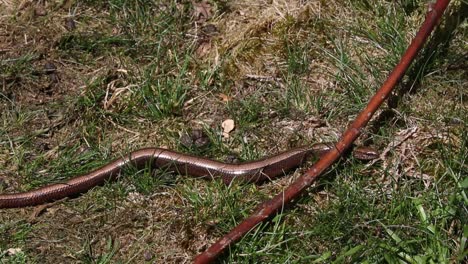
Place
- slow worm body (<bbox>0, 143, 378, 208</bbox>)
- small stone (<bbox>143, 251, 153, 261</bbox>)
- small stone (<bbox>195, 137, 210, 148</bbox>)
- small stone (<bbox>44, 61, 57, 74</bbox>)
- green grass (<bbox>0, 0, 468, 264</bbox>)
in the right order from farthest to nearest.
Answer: small stone (<bbox>44, 61, 57, 74</bbox>) → small stone (<bbox>195, 137, 210, 148</bbox>) → slow worm body (<bbox>0, 143, 378, 208</bbox>) → small stone (<bbox>143, 251, 153, 261</bbox>) → green grass (<bbox>0, 0, 468, 264</bbox>)

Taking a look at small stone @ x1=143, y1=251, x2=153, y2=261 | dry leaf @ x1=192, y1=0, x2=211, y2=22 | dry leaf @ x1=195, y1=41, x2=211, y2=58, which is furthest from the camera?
dry leaf @ x1=192, y1=0, x2=211, y2=22

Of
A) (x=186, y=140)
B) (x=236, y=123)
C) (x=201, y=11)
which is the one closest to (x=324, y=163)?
(x=236, y=123)

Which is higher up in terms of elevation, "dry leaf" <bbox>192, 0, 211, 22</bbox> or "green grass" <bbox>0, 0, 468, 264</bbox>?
"dry leaf" <bbox>192, 0, 211, 22</bbox>

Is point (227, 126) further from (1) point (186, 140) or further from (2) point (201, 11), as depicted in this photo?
(2) point (201, 11)

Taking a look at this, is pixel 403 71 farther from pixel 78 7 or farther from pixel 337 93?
pixel 78 7

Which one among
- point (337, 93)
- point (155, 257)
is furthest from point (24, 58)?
point (337, 93)

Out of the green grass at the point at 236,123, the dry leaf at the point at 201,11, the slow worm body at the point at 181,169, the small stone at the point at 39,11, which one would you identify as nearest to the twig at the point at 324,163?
the green grass at the point at 236,123

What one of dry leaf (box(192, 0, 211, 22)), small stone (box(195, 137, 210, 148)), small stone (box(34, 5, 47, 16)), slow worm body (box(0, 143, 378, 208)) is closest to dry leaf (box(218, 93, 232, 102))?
small stone (box(195, 137, 210, 148))

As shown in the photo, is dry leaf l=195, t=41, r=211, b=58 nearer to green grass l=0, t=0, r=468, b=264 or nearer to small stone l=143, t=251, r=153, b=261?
green grass l=0, t=0, r=468, b=264

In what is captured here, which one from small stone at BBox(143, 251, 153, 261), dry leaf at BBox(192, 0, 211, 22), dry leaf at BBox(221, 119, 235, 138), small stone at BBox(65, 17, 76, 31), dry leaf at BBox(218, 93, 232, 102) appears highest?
dry leaf at BBox(192, 0, 211, 22)

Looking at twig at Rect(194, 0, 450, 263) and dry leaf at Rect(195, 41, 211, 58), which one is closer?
twig at Rect(194, 0, 450, 263)
